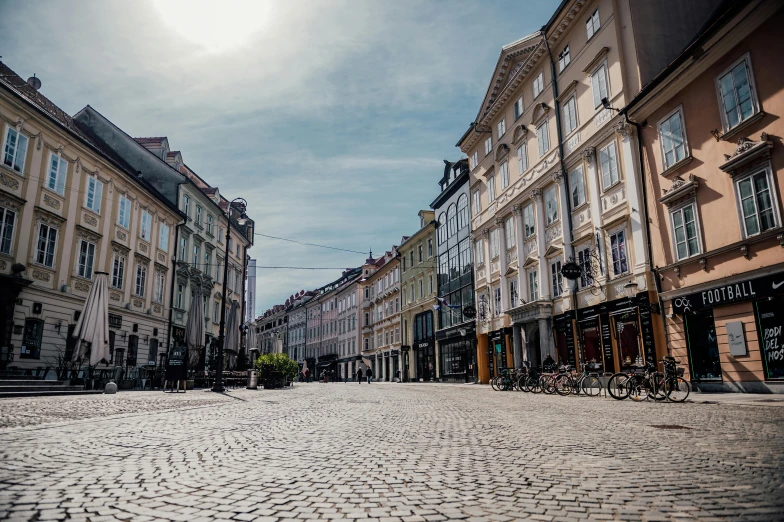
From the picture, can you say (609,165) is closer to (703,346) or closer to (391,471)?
(703,346)

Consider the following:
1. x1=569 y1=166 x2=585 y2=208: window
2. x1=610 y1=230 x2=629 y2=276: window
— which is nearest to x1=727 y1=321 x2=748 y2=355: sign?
x1=610 y1=230 x2=629 y2=276: window

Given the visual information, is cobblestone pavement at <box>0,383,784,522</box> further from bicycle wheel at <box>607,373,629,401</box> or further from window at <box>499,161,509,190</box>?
window at <box>499,161,509,190</box>

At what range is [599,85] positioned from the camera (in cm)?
2206

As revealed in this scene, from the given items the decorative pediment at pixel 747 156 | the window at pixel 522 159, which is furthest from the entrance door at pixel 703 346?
the window at pixel 522 159

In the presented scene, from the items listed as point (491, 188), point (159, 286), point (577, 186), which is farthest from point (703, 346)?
point (159, 286)

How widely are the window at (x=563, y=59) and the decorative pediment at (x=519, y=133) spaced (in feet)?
12.6

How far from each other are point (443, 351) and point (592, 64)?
24.9 m

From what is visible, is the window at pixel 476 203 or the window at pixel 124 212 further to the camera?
the window at pixel 476 203

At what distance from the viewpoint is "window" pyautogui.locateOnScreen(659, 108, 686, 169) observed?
56.1ft

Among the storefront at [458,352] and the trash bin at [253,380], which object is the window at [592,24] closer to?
the storefront at [458,352]

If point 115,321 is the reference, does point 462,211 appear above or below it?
above

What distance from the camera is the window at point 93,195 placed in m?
24.4

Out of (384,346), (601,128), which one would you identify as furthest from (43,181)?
(384,346)

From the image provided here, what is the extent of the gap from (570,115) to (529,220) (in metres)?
6.01
